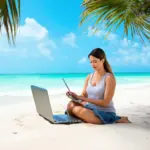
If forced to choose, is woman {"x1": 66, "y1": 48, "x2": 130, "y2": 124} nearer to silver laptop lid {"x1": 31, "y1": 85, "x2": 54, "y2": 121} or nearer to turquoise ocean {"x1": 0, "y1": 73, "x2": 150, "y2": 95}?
silver laptop lid {"x1": 31, "y1": 85, "x2": 54, "y2": 121}

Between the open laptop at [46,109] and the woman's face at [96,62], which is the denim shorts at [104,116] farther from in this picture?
the woman's face at [96,62]

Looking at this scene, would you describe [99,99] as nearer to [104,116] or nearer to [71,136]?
[104,116]

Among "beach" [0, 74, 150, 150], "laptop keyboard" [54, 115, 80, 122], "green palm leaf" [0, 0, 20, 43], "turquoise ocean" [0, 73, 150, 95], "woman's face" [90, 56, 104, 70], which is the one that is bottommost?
"turquoise ocean" [0, 73, 150, 95]

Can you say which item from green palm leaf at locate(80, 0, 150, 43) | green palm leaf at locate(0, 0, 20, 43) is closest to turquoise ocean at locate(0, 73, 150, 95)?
green palm leaf at locate(80, 0, 150, 43)

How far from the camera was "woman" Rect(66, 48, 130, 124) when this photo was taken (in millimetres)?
3250

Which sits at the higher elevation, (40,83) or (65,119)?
(65,119)

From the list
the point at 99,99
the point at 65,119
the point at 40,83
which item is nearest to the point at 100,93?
the point at 99,99

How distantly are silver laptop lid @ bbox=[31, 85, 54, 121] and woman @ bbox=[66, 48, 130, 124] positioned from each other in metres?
0.24

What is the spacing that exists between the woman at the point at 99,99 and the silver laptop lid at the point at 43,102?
0.78ft

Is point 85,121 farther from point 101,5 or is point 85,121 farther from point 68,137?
point 101,5

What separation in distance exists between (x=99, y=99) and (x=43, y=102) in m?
0.62

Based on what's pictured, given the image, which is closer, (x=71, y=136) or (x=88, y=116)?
(x=71, y=136)

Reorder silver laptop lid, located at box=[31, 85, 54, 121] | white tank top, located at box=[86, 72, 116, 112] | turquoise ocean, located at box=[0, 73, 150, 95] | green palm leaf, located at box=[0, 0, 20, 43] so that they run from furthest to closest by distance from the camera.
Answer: turquoise ocean, located at box=[0, 73, 150, 95] < white tank top, located at box=[86, 72, 116, 112] < silver laptop lid, located at box=[31, 85, 54, 121] < green palm leaf, located at box=[0, 0, 20, 43]

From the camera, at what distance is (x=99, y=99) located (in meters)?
3.38
